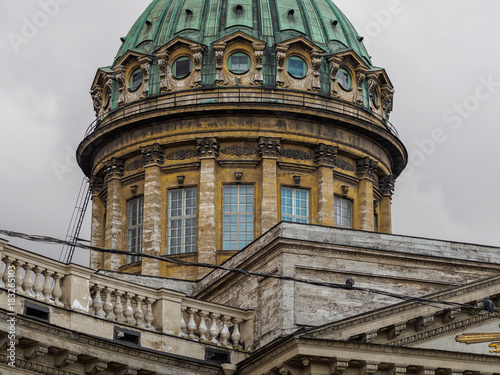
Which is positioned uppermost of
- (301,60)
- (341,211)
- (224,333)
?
(301,60)

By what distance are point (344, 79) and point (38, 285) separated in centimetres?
2385

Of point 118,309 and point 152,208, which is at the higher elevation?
point 152,208

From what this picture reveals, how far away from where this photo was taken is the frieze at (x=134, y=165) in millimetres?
46750

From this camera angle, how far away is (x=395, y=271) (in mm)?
35219

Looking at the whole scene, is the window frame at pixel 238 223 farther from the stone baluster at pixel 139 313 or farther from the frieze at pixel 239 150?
Answer: the stone baluster at pixel 139 313

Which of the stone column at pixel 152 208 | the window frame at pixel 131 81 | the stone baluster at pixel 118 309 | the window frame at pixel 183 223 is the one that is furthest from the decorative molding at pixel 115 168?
the stone baluster at pixel 118 309

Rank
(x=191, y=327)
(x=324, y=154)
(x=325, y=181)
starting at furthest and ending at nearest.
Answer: (x=324, y=154), (x=325, y=181), (x=191, y=327)

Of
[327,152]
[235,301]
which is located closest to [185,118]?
[327,152]

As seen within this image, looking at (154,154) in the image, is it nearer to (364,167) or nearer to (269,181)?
(269,181)

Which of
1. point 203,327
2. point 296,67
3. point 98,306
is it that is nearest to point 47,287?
point 98,306

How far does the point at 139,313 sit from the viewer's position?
30094 mm

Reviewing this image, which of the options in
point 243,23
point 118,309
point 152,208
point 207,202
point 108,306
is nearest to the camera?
point 108,306

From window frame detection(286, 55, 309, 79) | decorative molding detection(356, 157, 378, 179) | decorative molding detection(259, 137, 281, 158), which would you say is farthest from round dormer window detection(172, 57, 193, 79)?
decorative molding detection(356, 157, 378, 179)

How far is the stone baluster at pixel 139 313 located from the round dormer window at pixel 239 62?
18.6m
